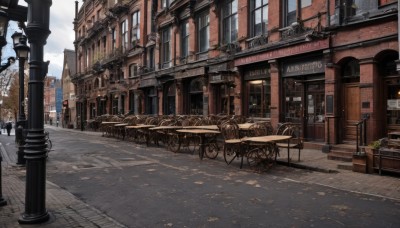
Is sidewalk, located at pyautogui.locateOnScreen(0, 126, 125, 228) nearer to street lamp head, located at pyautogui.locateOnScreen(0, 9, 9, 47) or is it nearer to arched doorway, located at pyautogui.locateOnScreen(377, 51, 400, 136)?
street lamp head, located at pyautogui.locateOnScreen(0, 9, 9, 47)

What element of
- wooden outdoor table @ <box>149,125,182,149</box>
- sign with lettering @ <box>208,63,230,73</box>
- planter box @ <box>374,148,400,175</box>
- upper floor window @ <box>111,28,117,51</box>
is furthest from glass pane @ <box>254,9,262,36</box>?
upper floor window @ <box>111,28,117,51</box>

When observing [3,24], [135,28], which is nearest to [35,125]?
[3,24]

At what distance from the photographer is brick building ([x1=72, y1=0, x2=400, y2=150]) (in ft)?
37.2

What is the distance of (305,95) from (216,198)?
30.2ft

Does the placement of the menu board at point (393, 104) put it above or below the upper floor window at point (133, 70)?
below

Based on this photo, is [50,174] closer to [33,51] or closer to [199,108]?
[33,51]

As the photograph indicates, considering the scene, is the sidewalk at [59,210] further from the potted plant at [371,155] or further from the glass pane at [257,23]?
the glass pane at [257,23]

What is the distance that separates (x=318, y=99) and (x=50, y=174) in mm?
10197

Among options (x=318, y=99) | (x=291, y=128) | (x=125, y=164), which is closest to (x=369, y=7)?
(x=318, y=99)

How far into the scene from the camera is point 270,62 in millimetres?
15352

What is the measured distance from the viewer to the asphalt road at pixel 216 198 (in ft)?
17.0

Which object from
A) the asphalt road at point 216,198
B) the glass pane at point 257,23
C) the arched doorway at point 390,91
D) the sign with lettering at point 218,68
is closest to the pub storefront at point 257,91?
the sign with lettering at point 218,68

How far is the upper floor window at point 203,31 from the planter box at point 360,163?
546 inches

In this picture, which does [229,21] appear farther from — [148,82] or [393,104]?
[393,104]
